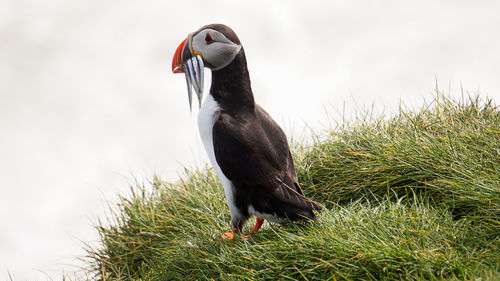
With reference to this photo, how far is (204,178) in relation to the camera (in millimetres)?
6863

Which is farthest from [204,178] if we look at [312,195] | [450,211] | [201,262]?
[450,211]

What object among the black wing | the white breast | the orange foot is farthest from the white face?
the orange foot

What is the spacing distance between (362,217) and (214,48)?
1.87 meters

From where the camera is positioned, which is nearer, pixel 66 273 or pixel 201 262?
pixel 201 262

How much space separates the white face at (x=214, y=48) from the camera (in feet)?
16.1

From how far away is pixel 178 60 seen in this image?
5.13 m

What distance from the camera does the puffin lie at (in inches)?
186

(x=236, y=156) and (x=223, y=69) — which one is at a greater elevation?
(x=223, y=69)

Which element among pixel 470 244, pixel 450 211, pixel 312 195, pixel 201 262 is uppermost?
pixel 312 195

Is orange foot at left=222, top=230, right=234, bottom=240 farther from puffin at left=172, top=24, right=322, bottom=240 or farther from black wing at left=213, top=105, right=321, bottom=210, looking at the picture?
A: black wing at left=213, top=105, right=321, bottom=210

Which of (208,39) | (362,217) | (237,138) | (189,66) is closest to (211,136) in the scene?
(237,138)

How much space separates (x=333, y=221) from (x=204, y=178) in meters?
2.50

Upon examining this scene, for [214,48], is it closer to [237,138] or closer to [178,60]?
[178,60]

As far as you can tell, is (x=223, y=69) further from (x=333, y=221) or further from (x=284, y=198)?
(x=333, y=221)
